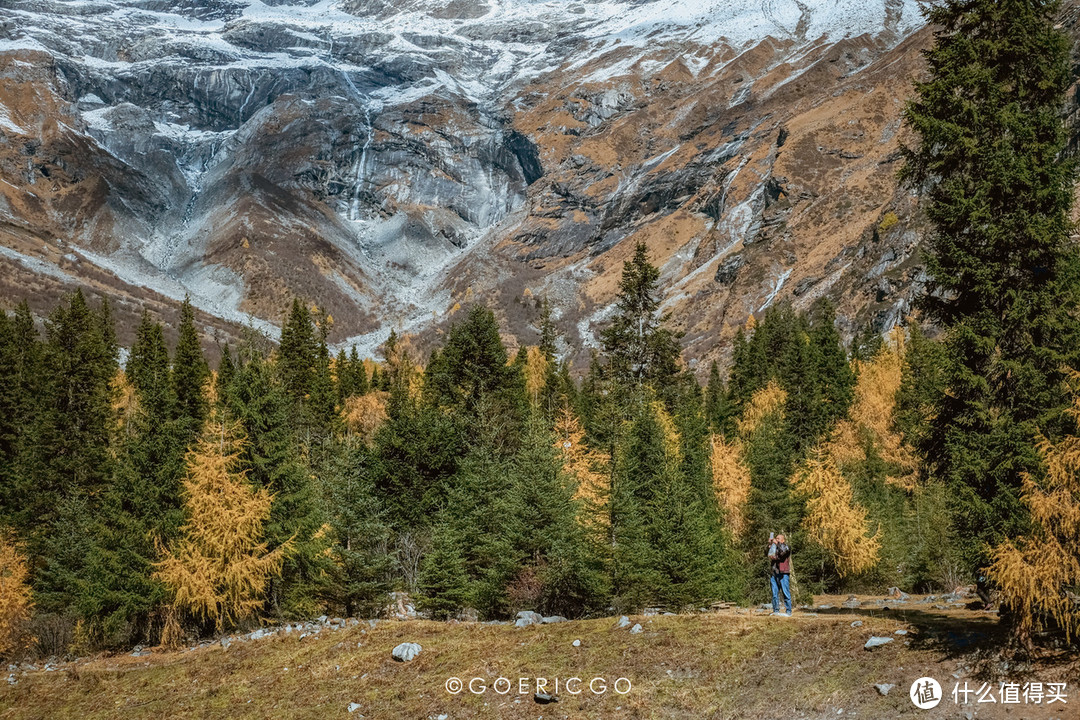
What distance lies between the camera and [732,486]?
43.9m

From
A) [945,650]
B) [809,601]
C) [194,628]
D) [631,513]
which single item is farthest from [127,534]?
[945,650]

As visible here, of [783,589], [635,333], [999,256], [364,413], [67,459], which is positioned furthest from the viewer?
[364,413]

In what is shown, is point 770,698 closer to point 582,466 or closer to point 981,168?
point 981,168

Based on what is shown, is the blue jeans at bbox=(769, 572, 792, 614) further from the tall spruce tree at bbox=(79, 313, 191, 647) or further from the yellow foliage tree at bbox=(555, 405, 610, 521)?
the tall spruce tree at bbox=(79, 313, 191, 647)

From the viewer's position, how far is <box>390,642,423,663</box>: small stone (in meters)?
18.9

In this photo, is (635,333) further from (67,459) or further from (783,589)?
(67,459)

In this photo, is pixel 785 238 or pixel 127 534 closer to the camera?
pixel 127 534

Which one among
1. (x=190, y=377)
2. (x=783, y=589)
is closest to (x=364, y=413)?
(x=190, y=377)

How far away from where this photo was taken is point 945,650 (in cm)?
1452

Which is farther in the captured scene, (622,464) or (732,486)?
(732,486)

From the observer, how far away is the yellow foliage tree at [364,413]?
64.3m

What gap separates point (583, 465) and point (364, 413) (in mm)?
30726

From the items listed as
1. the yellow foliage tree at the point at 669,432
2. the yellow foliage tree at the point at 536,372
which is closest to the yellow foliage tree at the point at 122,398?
the yellow foliage tree at the point at 536,372

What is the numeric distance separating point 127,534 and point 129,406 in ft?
108
